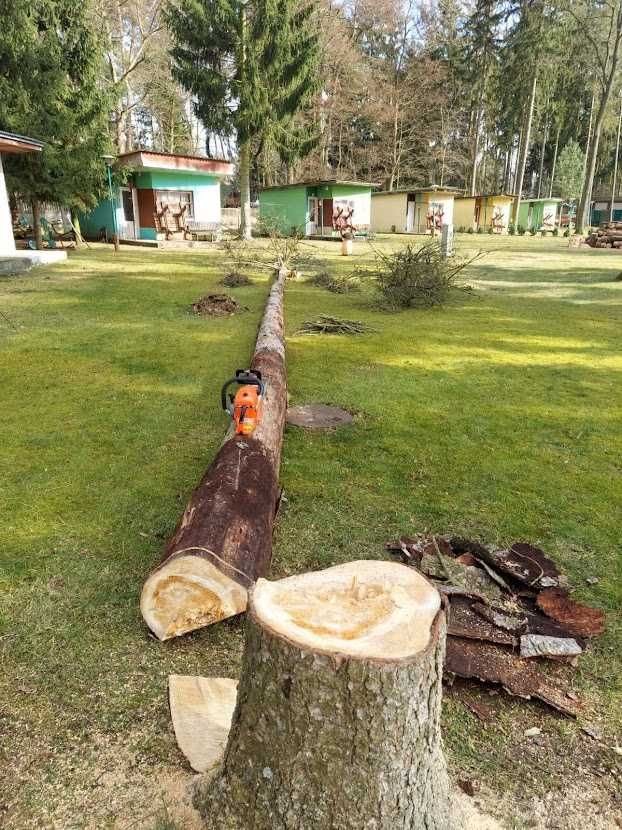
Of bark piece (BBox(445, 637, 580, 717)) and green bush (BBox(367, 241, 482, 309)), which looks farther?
green bush (BBox(367, 241, 482, 309))

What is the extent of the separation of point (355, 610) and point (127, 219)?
30.1m

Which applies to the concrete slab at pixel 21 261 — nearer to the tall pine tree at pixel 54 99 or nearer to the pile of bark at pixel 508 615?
the tall pine tree at pixel 54 99

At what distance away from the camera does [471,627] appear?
298cm

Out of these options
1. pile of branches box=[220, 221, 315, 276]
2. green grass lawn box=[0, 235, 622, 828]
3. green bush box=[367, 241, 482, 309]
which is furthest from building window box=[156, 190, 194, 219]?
green grass lawn box=[0, 235, 622, 828]

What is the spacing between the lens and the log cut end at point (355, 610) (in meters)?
1.63

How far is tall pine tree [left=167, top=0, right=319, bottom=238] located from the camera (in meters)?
25.2

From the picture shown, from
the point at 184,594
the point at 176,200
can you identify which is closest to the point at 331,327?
the point at 184,594

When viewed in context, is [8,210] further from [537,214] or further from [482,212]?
[537,214]

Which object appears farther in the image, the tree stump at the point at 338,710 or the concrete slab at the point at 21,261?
the concrete slab at the point at 21,261

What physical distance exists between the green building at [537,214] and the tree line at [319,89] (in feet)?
8.00

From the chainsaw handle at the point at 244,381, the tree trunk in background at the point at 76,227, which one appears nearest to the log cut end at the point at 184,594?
the chainsaw handle at the point at 244,381

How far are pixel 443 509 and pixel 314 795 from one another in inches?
106

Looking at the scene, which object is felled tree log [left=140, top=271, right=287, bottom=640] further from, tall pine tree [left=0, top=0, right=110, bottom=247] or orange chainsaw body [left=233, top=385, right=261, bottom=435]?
tall pine tree [left=0, top=0, right=110, bottom=247]

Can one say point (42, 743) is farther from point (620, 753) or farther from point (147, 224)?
point (147, 224)
